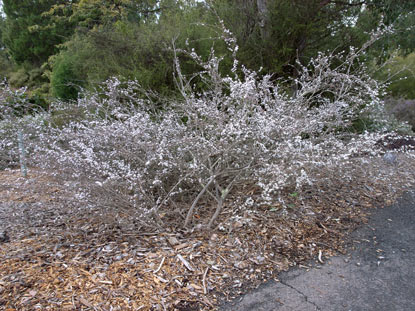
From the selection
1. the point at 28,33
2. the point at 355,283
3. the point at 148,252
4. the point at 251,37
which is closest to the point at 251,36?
the point at 251,37

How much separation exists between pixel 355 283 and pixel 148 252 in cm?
167

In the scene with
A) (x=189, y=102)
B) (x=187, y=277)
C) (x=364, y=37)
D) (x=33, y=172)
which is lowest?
(x=33, y=172)

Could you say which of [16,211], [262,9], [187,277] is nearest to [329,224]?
[187,277]

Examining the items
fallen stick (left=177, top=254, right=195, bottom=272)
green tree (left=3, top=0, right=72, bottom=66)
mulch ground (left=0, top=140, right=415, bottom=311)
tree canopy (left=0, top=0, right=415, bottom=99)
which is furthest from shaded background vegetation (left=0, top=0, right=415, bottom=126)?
green tree (left=3, top=0, right=72, bottom=66)

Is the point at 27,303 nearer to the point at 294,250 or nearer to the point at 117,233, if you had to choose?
the point at 117,233

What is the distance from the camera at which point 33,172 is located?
497cm

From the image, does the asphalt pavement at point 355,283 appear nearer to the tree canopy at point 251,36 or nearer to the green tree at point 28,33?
the tree canopy at point 251,36

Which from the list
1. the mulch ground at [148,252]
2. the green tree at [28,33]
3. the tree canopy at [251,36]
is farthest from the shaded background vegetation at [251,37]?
the green tree at [28,33]

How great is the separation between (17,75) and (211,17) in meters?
15.0

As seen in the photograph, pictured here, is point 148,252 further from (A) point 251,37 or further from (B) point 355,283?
(A) point 251,37

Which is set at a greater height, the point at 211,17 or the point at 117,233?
the point at 211,17

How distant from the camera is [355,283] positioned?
238cm

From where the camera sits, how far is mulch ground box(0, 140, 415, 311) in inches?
85.0

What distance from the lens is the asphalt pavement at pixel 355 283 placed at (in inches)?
84.4
